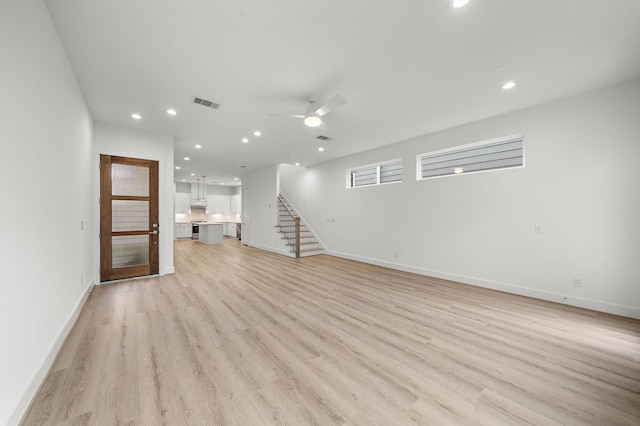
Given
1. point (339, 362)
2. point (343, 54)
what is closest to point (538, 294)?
point (339, 362)

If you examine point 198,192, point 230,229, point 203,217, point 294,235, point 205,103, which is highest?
point 205,103

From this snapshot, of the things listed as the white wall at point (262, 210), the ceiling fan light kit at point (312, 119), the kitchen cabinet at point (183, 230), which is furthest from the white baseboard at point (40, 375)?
the kitchen cabinet at point (183, 230)

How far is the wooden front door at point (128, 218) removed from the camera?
14.5ft

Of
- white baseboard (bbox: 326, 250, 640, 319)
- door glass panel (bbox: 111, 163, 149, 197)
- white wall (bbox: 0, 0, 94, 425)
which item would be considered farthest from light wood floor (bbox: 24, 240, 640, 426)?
door glass panel (bbox: 111, 163, 149, 197)

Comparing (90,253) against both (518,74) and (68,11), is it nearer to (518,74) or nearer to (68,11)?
(68,11)

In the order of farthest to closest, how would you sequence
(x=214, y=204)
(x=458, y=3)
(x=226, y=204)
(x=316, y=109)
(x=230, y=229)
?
(x=226, y=204)
(x=230, y=229)
(x=214, y=204)
(x=316, y=109)
(x=458, y=3)

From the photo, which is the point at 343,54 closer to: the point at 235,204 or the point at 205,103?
the point at 205,103

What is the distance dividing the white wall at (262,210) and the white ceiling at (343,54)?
4110 mm

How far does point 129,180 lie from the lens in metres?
4.69

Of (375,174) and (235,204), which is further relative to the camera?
(235,204)

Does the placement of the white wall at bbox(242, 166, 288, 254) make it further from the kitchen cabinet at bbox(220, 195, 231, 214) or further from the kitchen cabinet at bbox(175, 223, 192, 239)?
the kitchen cabinet at bbox(175, 223, 192, 239)

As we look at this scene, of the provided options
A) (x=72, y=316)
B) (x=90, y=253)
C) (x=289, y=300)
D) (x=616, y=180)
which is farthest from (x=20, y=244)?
(x=616, y=180)

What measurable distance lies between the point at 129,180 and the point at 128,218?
0.79 meters

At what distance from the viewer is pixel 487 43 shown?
241 cm
